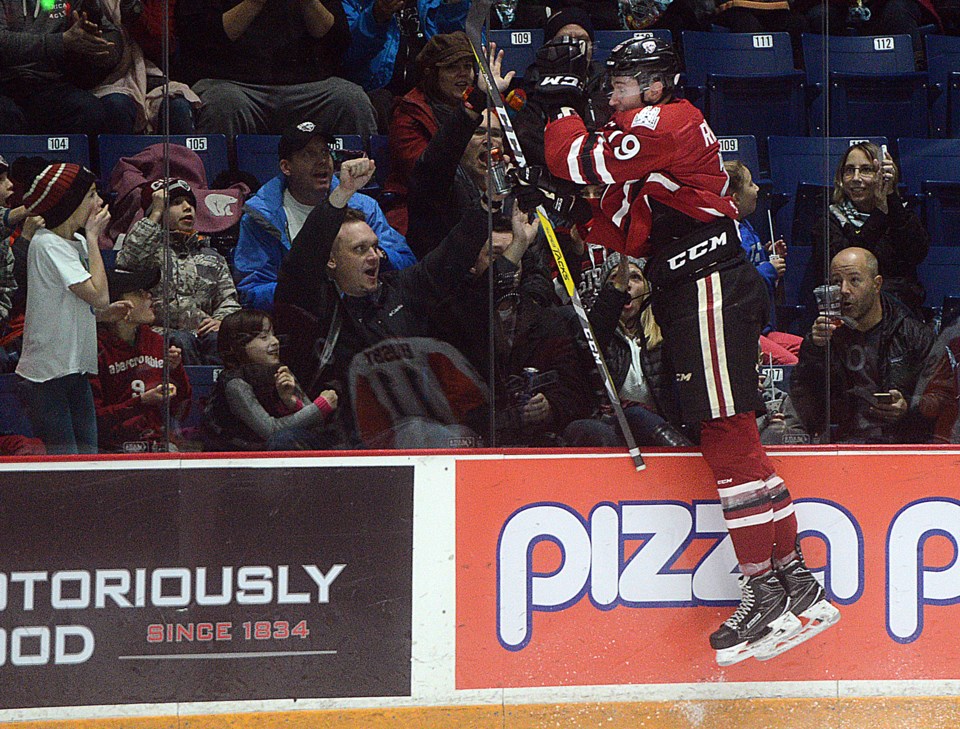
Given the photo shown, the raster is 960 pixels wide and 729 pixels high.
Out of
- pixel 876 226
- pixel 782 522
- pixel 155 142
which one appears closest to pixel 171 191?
pixel 155 142

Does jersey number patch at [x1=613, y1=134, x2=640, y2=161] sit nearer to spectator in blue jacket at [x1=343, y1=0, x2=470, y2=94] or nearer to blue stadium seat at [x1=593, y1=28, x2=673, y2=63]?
blue stadium seat at [x1=593, y1=28, x2=673, y2=63]

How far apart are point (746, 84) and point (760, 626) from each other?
4.97 feet

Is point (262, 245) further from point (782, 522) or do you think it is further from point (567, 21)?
point (782, 522)

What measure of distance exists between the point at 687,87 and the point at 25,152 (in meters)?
1.80

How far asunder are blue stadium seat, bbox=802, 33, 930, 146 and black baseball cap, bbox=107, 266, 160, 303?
188 cm

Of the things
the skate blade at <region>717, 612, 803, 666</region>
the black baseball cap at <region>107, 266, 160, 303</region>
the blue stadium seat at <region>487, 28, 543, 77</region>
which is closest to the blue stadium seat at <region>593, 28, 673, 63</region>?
the blue stadium seat at <region>487, 28, 543, 77</region>

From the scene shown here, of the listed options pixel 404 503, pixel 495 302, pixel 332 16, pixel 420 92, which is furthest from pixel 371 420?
pixel 332 16

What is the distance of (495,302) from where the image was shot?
3.02 metres

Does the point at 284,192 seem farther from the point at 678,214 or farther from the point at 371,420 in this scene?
the point at 678,214

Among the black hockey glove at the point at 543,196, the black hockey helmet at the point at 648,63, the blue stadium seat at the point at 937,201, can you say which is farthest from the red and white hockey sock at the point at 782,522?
the black hockey helmet at the point at 648,63

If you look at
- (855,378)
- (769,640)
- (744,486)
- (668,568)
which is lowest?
(769,640)

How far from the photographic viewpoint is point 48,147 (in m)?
2.86

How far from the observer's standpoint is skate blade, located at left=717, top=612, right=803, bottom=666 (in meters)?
2.92

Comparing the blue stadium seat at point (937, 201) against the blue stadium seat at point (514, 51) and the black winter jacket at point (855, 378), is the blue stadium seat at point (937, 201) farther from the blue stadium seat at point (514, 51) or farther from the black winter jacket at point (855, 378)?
the blue stadium seat at point (514, 51)
